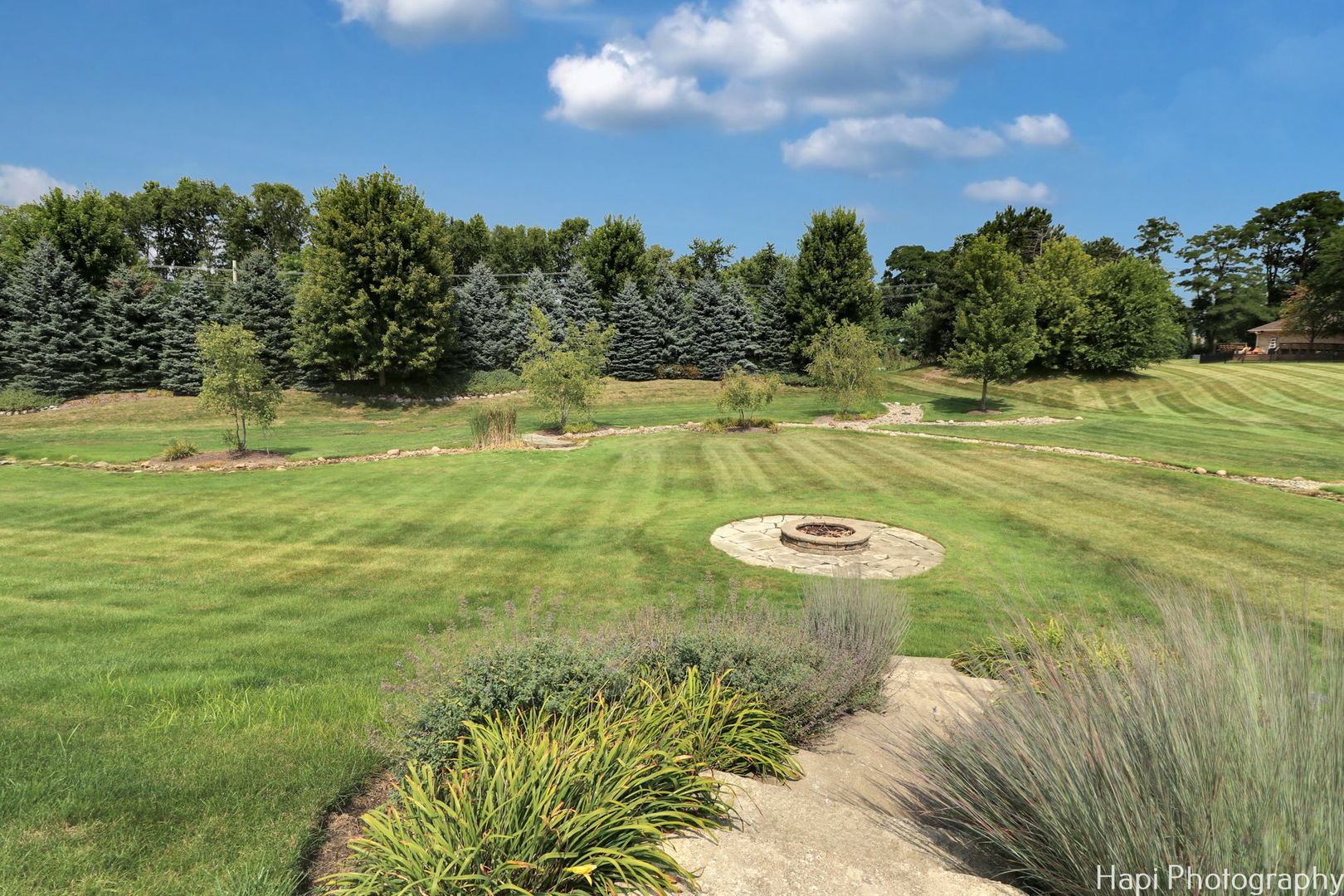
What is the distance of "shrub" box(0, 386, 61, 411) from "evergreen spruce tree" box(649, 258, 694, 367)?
3019 centimetres

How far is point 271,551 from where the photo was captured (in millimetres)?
8797

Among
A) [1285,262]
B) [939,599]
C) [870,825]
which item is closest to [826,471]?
[939,599]

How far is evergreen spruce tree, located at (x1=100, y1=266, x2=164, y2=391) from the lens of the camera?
29.0m

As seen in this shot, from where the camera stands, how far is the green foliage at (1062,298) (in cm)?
3438

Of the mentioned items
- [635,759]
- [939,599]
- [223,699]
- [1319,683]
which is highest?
[1319,683]

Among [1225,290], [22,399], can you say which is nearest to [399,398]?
[22,399]

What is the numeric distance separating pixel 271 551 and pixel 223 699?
557 cm

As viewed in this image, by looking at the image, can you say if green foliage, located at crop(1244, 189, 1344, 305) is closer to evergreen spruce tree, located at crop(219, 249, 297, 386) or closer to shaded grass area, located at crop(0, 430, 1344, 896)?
shaded grass area, located at crop(0, 430, 1344, 896)

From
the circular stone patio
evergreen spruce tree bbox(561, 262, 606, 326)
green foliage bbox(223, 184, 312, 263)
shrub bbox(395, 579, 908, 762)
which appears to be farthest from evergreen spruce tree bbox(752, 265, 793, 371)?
green foliage bbox(223, 184, 312, 263)

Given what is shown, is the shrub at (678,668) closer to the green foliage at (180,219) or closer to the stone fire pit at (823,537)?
the stone fire pit at (823,537)

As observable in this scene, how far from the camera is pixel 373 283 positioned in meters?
29.9

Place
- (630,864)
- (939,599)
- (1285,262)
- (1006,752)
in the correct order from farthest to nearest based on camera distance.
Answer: (1285,262)
(939,599)
(1006,752)
(630,864)

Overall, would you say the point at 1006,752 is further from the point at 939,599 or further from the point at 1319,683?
the point at 939,599

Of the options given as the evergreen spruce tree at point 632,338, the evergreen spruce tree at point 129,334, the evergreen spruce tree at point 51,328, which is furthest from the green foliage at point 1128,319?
the evergreen spruce tree at point 51,328
